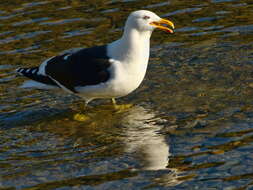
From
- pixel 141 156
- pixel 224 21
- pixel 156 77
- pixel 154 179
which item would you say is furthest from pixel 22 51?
pixel 154 179

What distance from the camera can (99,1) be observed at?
14312 millimetres

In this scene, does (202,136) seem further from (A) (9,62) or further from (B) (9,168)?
(A) (9,62)

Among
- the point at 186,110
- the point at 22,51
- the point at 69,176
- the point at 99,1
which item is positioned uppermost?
the point at 99,1

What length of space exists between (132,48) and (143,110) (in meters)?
1.03

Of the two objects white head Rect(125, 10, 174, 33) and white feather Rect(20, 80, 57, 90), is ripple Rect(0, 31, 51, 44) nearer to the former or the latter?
white feather Rect(20, 80, 57, 90)

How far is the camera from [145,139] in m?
8.29

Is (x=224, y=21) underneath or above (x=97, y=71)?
above

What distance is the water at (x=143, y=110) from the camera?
23.9ft

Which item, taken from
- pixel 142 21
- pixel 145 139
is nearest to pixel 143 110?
pixel 145 139

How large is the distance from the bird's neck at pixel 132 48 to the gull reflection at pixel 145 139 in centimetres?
82

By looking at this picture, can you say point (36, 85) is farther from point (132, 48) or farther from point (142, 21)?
point (142, 21)

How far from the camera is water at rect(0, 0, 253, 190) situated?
23.9 ft

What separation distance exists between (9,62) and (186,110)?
3841 millimetres

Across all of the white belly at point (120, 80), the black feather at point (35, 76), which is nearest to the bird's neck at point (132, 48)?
the white belly at point (120, 80)
